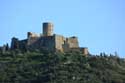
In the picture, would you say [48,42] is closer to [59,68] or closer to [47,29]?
[47,29]

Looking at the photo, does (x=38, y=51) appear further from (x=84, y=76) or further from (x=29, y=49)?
(x=84, y=76)

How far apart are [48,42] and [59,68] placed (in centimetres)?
1070

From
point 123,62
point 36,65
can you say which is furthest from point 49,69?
point 123,62

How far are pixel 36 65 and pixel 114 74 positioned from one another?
42.0ft

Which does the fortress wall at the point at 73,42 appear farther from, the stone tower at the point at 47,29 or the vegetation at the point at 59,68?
the vegetation at the point at 59,68

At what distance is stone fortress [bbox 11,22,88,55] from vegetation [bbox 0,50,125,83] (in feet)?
4.89

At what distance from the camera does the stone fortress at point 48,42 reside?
168 meters

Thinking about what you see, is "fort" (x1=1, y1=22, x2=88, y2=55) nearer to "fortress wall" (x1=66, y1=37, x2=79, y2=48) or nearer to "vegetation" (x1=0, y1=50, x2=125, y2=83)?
"fortress wall" (x1=66, y1=37, x2=79, y2=48)

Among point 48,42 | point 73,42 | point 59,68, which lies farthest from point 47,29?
point 59,68

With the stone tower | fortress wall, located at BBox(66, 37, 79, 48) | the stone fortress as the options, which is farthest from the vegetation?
the stone tower

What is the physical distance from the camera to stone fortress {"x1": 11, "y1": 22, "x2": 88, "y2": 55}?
168 meters

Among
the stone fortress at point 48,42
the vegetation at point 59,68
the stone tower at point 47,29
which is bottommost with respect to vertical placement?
the vegetation at point 59,68

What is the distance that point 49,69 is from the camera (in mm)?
157500

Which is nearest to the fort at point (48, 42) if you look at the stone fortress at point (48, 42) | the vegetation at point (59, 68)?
the stone fortress at point (48, 42)
